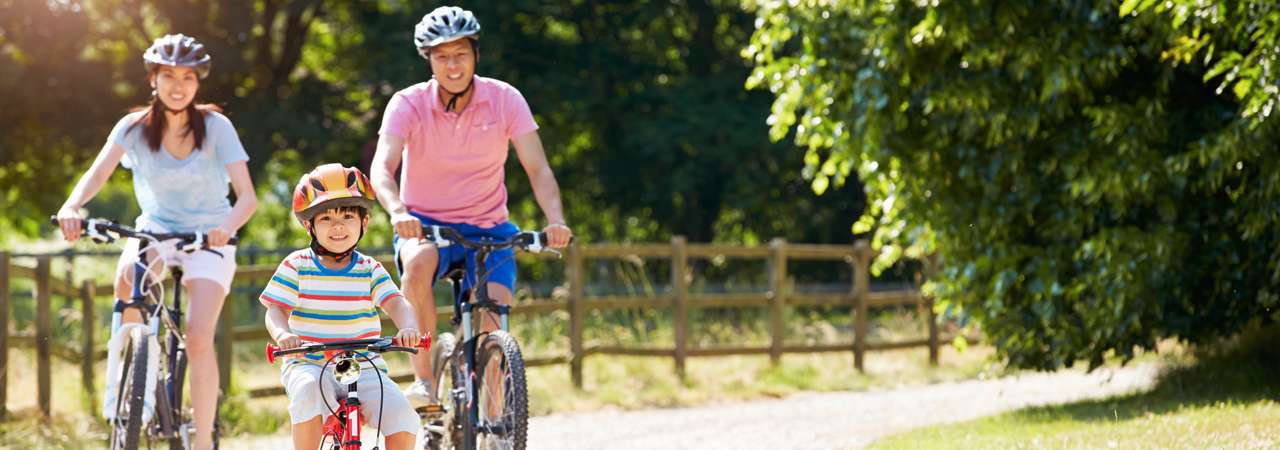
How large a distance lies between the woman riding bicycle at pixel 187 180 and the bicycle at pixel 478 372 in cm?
94

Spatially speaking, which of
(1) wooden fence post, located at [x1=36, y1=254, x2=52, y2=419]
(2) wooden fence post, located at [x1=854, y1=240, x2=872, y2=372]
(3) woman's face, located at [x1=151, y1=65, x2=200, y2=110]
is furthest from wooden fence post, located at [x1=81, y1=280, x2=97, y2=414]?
(2) wooden fence post, located at [x1=854, y1=240, x2=872, y2=372]

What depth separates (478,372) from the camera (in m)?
5.29

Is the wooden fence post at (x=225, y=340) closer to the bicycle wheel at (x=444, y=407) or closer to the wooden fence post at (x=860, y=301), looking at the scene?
the bicycle wheel at (x=444, y=407)

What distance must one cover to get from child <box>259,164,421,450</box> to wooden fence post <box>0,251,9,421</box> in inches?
213

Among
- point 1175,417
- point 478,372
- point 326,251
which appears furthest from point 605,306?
point 326,251

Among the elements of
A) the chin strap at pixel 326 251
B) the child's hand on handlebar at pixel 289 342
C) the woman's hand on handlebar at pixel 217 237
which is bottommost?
the child's hand on handlebar at pixel 289 342

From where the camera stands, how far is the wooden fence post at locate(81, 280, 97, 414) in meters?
9.59

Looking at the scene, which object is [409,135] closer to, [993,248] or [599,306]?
[993,248]

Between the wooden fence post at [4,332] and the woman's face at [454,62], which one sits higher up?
the woman's face at [454,62]

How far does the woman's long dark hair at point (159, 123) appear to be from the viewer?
5.90 m

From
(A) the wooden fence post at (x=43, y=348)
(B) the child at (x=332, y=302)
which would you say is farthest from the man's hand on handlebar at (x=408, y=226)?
(A) the wooden fence post at (x=43, y=348)

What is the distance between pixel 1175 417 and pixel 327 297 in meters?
4.79

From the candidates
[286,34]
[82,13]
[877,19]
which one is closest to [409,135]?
[877,19]

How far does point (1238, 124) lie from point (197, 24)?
16982 millimetres
